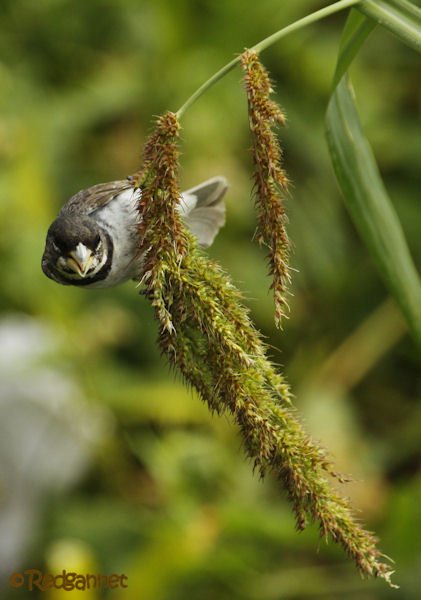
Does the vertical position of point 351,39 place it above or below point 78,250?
above

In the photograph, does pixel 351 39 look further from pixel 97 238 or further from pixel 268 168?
pixel 97 238

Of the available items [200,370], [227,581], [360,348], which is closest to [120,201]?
[200,370]

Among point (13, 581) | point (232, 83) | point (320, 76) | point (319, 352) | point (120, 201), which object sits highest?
point (320, 76)

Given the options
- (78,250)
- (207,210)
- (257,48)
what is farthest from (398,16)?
(78,250)

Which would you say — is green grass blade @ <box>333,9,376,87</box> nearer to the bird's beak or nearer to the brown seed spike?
the brown seed spike

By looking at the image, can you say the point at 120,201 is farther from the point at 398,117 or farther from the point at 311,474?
the point at 398,117

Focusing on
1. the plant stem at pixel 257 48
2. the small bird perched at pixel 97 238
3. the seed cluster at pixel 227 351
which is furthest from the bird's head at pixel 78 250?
the plant stem at pixel 257 48
